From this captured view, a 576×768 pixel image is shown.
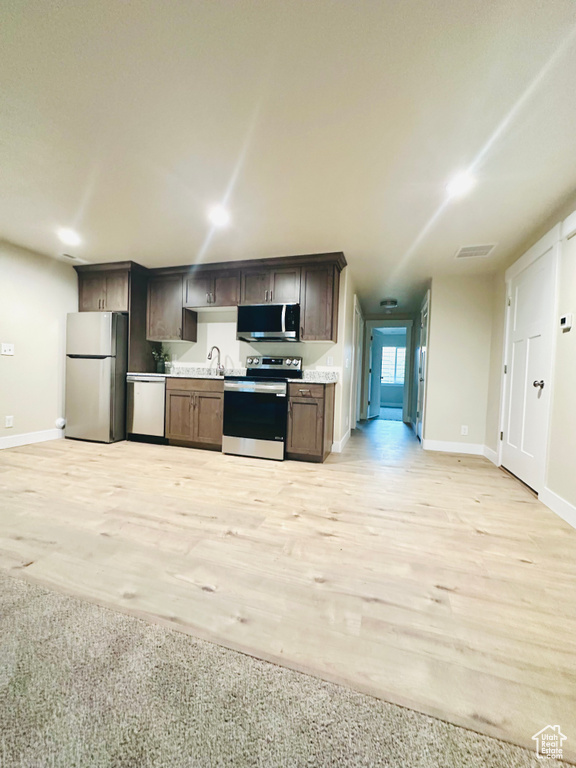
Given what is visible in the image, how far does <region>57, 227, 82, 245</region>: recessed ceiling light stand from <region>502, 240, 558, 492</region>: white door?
14.1ft

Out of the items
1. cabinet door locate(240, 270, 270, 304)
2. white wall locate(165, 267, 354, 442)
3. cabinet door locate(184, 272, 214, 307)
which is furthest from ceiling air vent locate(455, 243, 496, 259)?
cabinet door locate(184, 272, 214, 307)

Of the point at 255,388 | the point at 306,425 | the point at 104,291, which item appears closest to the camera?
the point at 306,425

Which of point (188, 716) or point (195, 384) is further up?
point (195, 384)

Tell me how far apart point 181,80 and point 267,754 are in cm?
242

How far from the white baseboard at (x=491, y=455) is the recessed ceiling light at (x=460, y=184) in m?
2.66

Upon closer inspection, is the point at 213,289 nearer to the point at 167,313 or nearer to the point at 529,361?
the point at 167,313

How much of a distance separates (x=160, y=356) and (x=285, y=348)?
190cm

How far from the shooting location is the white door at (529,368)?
2385 mm

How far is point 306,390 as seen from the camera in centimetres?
319

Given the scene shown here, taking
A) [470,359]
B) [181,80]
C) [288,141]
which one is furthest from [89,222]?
[470,359]

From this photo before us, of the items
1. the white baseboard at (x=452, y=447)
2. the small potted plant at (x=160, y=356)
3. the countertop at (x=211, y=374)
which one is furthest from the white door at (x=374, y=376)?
the small potted plant at (x=160, y=356)

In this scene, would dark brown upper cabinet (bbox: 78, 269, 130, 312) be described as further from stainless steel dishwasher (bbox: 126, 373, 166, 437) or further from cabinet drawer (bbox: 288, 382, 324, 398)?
cabinet drawer (bbox: 288, 382, 324, 398)

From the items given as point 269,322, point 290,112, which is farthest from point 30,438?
point 290,112

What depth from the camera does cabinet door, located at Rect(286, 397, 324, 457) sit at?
3.17 m
